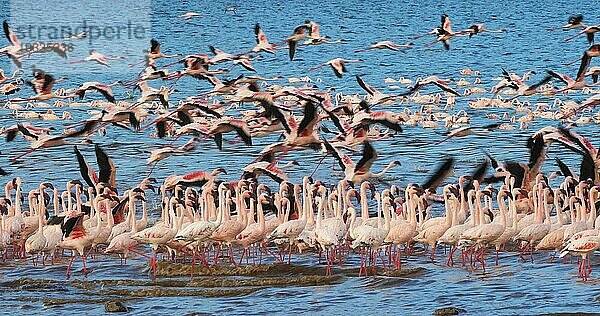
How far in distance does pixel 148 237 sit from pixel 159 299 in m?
1.48

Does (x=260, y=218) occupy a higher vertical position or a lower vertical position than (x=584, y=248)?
higher

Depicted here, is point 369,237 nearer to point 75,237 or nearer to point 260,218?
point 260,218

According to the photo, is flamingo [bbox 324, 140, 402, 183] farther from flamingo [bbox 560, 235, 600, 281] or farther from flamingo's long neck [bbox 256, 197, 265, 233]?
flamingo [bbox 560, 235, 600, 281]

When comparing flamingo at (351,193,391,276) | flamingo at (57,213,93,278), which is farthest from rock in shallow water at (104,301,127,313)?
flamingo at (351,193,391,276)

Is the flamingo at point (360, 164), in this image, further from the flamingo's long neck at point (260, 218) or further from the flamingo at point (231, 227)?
the flamingo's long neck at point (260, 218)

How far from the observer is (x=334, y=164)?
21141mm

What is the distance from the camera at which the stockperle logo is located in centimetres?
4162

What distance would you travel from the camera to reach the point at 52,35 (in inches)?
2055

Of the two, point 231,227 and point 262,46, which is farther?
point 262,46

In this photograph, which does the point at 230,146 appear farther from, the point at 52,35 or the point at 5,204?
the point at 52,35

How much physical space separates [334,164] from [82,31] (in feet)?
114

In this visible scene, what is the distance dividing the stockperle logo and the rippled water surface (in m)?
0.29

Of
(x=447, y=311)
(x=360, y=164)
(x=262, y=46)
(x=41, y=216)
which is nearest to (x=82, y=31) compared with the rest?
(x=262, y=46)

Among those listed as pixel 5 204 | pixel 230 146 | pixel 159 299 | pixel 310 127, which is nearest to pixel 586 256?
pixel 159 299
